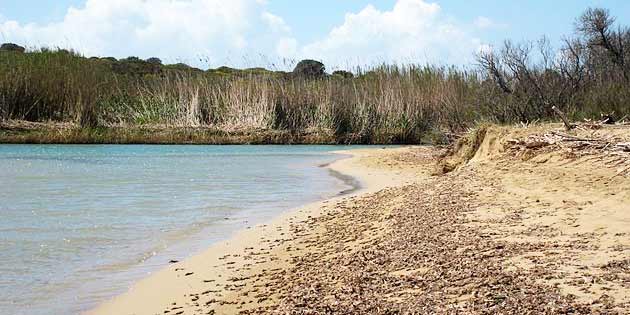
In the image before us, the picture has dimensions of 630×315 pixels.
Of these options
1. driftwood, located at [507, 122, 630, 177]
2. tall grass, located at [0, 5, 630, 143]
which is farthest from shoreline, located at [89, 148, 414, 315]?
tall grass, located at [0, 5, 630, 143]

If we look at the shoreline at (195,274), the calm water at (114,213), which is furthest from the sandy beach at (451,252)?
the calm water at (114,213)

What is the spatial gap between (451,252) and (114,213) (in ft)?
22.4

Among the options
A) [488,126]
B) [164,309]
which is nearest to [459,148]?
[488,126]

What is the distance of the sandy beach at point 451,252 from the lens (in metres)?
4.27

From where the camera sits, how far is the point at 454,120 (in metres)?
21.3

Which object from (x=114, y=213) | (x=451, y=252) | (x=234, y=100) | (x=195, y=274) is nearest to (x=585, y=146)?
(x=451, y=252)

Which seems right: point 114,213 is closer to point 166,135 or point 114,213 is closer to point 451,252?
point 451,252

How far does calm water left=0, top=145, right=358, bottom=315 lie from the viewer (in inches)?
256

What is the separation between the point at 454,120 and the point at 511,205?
46.5 ft

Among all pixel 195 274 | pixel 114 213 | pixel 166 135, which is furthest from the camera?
pixel 166 135

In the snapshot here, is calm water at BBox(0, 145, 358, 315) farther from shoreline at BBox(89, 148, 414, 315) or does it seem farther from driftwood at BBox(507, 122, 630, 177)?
driftwood at BBox(507, 122, 630, 177)

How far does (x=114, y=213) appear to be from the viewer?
10.9 meters

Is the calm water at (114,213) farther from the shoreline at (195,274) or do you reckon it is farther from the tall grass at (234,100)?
the tall grass at (234,100)

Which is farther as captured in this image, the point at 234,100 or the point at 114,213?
the point at 234,100
